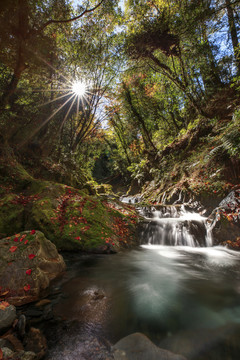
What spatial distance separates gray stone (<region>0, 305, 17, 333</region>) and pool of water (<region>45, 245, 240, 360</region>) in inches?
19.0

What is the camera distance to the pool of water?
1.91 m

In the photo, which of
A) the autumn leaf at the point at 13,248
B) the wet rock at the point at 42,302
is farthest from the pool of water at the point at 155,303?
the autumn leaf at the point at 13,248

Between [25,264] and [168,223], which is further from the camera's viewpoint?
[168,223]

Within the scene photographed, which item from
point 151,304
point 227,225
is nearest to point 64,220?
point 151,304

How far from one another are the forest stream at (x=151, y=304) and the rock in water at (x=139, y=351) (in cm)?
8

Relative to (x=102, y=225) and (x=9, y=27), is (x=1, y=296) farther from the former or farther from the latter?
(x=9, y=27)

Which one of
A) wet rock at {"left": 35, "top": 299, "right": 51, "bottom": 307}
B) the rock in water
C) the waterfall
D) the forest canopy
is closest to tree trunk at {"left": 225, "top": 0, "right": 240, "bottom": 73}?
the forest canopy

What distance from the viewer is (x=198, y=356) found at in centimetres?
171

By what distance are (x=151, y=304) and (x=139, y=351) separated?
1022mm

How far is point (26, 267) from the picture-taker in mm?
2760

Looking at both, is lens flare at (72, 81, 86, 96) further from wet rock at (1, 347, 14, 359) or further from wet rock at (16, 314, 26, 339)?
wet rock at (1, 347, 14, 359)

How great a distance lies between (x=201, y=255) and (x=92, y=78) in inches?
480

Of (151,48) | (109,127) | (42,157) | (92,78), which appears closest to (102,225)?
(42,157)

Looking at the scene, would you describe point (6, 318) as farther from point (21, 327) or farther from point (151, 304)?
point (151, 304)
